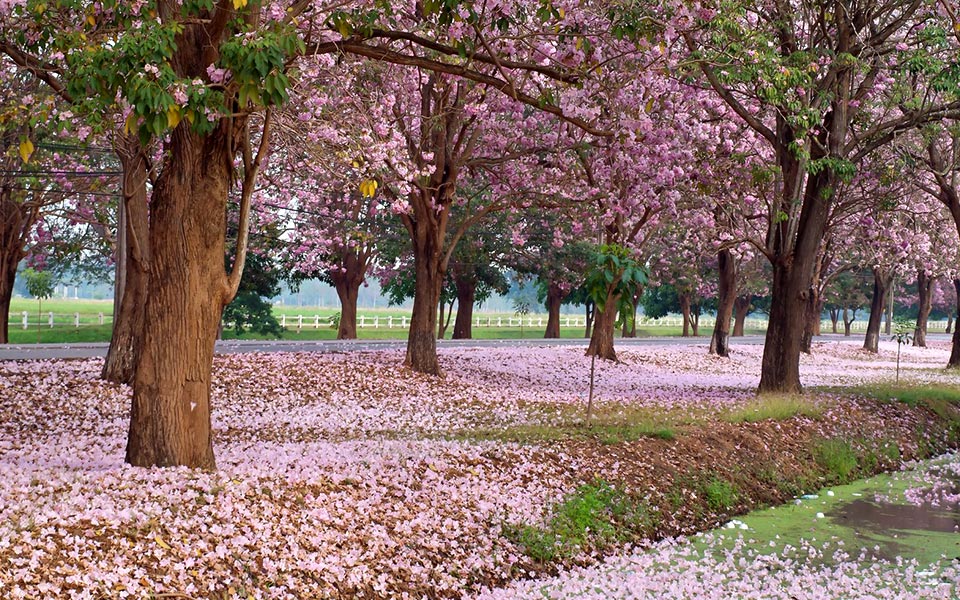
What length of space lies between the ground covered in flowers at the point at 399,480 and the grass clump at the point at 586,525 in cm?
3

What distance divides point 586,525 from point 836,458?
7.71 meters

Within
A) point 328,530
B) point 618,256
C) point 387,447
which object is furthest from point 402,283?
point 328,530

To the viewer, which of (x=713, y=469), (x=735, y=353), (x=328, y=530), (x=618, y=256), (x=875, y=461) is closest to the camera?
(x=328, y=530)

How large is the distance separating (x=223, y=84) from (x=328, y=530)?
14.5 ft

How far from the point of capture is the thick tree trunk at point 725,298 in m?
41.2

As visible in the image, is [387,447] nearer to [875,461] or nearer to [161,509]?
[161,509]

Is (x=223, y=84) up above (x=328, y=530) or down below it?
above

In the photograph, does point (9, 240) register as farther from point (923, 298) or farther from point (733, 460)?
point (923, 298)

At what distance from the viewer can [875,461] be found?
1834cm

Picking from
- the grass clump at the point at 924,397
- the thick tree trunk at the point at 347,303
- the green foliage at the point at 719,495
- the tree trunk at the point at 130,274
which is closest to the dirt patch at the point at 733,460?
the green foliage at the point at 719,495

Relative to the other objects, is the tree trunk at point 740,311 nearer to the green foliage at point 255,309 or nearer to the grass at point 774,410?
the green foliage at point 255,309

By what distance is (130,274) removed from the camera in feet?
64.2

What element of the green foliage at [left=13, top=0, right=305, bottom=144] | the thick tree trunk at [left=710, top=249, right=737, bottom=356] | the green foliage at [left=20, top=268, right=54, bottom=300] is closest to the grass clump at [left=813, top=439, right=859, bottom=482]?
the green foliage at [left=13, top=0, right=305, bottom=144]

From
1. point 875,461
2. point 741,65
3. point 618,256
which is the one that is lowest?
point 875,461
